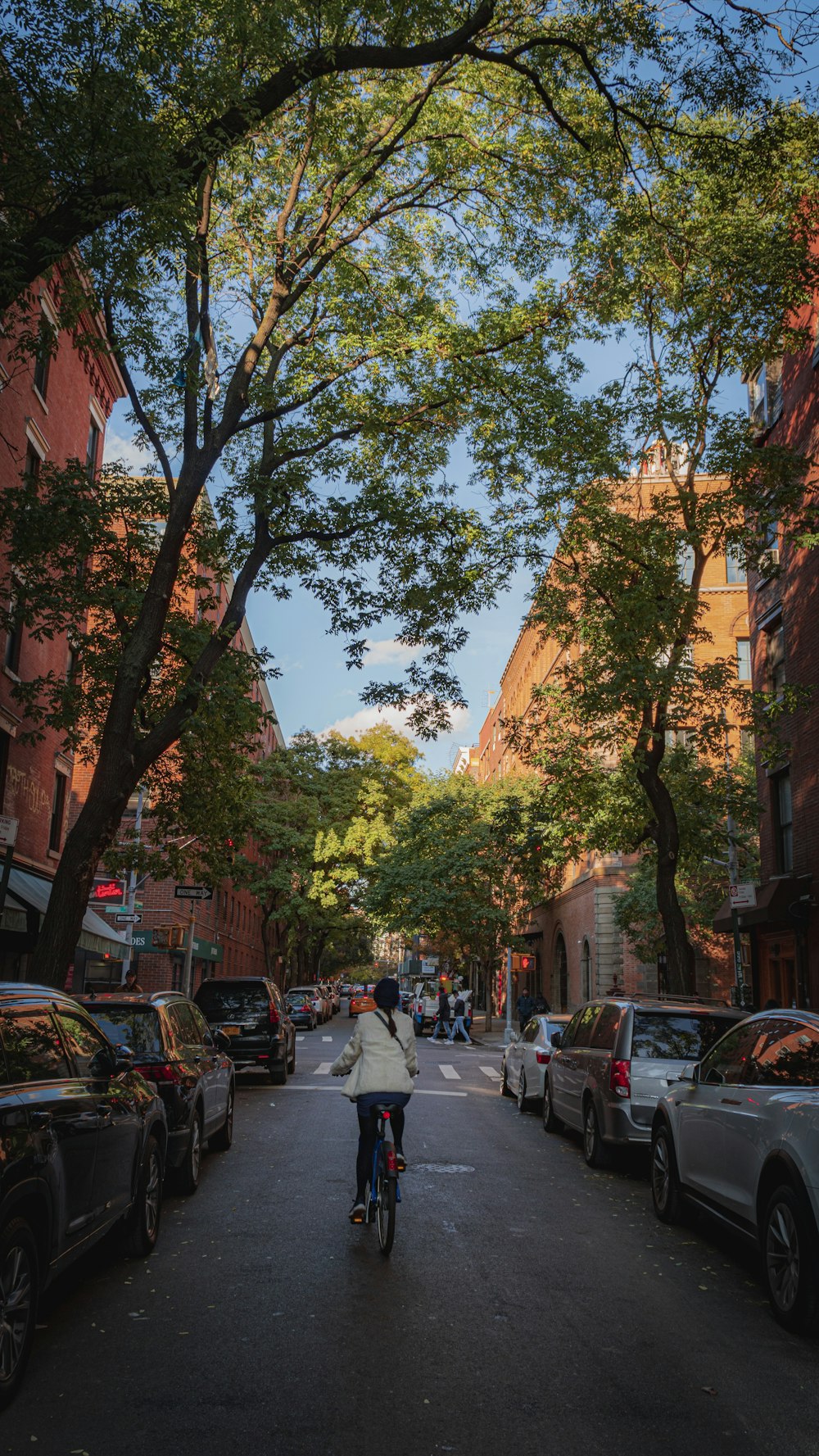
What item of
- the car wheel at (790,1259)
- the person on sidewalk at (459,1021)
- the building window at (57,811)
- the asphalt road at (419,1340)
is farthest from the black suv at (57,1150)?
the person on sidewalk at (459,1021)

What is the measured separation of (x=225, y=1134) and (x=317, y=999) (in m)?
35.3

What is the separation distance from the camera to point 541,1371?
511 cm

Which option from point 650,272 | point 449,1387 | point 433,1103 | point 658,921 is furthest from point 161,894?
point 449,1387

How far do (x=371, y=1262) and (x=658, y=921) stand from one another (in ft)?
87.0

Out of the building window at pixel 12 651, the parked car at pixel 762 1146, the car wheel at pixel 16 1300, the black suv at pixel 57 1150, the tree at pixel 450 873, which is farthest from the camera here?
the tree at pixel 450 873

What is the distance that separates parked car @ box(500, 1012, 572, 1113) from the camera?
52.3 feet

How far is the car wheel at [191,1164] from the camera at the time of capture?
31.3 feet

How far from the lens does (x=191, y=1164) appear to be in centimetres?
965

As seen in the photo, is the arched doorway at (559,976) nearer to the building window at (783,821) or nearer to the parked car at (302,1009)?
the parked car at (302,1009)

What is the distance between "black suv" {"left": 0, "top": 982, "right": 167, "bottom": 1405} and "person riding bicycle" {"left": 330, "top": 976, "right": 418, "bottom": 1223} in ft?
4.63

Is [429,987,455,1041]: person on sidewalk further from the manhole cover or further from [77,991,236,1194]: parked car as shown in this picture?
[77,991,236,1194]: parked car

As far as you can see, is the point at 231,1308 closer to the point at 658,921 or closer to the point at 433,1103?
the point at 433,1103

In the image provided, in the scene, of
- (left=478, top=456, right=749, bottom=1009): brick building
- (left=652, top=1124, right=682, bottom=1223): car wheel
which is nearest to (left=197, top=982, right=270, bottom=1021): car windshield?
(left=652, top=1124, right=682, bottom=1223): car wheel

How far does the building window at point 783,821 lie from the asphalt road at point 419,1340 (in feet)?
41.5
